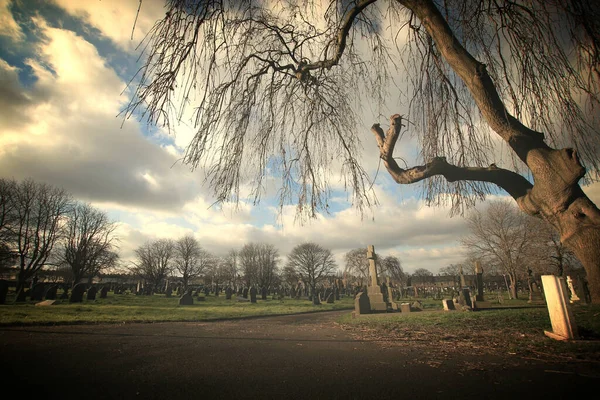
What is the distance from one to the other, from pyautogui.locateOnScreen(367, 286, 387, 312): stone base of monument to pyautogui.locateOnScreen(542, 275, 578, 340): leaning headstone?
32.8 feet

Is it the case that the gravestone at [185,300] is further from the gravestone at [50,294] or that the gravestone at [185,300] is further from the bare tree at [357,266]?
the bare tree at [357,266]

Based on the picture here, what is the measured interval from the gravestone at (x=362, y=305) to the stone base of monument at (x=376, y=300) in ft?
1.77

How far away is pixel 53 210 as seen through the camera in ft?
109

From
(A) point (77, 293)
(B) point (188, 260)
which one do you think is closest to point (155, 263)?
(B) point (188, 260)

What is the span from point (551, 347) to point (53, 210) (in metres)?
45.6

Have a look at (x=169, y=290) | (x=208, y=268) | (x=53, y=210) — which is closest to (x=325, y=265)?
(x=208, y=268)

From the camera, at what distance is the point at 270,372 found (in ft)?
13.2

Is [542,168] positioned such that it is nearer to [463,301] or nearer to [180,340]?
[180,340]

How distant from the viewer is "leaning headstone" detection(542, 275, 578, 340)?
529cm

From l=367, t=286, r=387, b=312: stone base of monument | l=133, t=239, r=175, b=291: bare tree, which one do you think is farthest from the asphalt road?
l=133, t=239, r=175, b=291: bare tree

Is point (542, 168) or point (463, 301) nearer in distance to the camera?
point (542, 168)

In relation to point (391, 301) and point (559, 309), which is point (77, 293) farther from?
point (559, 309)

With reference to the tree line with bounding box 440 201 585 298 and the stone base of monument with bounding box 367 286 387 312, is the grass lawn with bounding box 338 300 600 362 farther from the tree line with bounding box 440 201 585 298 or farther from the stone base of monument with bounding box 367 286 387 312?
the tree line with bounding box 440 201 585 298

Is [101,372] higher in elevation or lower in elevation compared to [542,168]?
lower
